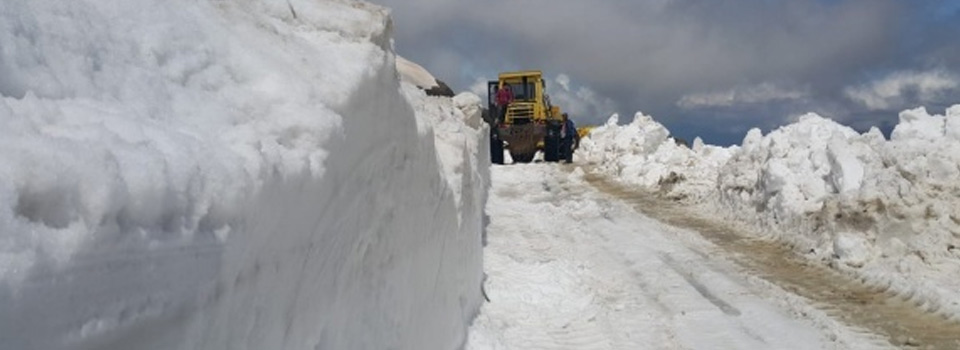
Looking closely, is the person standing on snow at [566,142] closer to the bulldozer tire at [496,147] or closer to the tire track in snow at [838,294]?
the bulldozer tire at [496,147]

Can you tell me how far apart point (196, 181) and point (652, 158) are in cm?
1840

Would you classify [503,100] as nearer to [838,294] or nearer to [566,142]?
[566,142]

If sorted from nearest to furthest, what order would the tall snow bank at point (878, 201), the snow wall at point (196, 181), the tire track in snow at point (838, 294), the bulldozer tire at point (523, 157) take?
the snow wall at point (196, 181)
the tire track in snow at point (838, 294)
the tall snow bank at point (878, 201)
the bulldozer tire at point (523, 157)

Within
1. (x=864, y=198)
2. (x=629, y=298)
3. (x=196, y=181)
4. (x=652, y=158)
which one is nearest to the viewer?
(x=196, y=181)

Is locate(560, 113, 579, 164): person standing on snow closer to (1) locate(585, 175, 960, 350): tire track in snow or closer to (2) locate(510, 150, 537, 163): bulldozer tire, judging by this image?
(2) locate(510, 150, 537, 163): bulldozer tire

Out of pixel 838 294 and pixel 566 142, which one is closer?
pixel 838 294

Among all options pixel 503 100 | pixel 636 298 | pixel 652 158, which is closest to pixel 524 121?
pixel 503 100

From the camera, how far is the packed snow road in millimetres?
6512

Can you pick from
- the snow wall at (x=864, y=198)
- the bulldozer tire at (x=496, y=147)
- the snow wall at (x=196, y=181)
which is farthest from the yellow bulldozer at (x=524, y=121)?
the snow wall at (x=196, y=181)

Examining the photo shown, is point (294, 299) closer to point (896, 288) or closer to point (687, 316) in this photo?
point (687, 316)

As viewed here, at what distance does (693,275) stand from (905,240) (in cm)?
221

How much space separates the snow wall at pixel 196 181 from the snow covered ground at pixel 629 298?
105 inches

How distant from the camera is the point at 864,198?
934 cm

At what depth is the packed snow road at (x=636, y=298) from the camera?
651 cm
